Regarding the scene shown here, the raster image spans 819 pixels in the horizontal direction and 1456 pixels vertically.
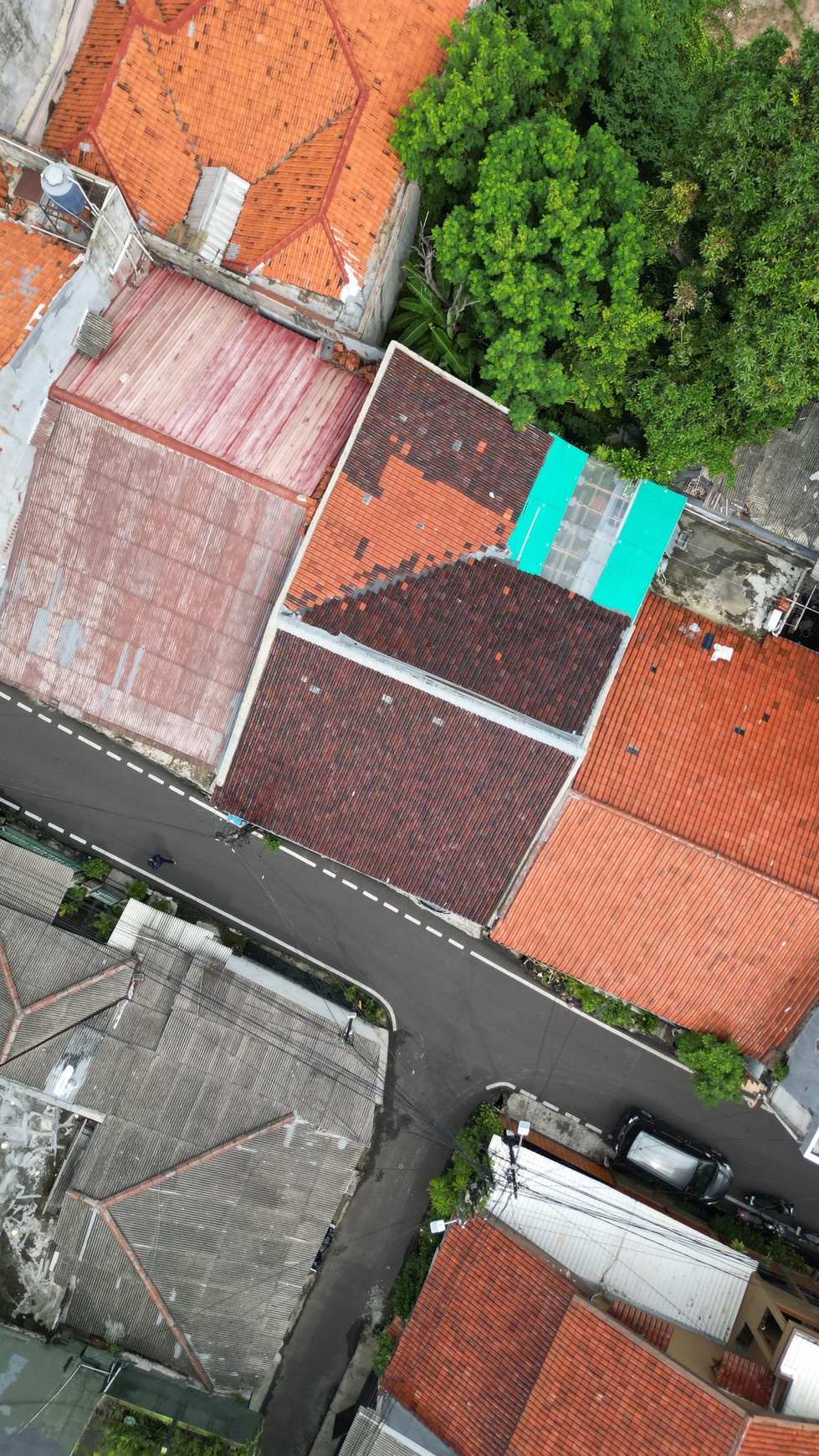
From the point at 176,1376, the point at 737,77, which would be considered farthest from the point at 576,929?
the point at 737,77

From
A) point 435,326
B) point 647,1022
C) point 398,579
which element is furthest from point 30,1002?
point 435,326

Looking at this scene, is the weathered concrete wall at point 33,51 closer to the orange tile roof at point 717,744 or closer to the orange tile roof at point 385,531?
the orange tile roof at point 385,531

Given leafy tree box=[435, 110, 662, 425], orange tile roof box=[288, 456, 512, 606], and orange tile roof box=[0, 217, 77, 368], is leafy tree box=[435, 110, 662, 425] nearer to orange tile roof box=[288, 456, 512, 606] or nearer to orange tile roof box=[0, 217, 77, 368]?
orange tile roof box=[288, 456, 512, 606]

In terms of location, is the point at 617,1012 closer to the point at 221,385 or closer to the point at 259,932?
the point at 259,932

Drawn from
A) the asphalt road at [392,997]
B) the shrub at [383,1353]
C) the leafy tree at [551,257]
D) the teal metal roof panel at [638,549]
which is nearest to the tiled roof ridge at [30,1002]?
the asphalt road at [392,997]

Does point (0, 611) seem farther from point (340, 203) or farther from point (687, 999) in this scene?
point (687, 999)

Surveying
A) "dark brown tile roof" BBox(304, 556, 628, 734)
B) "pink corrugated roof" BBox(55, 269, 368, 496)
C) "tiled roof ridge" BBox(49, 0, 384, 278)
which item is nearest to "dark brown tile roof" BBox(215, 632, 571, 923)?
"dark brown tile roof" BBox(304, 556, 628, 734)
